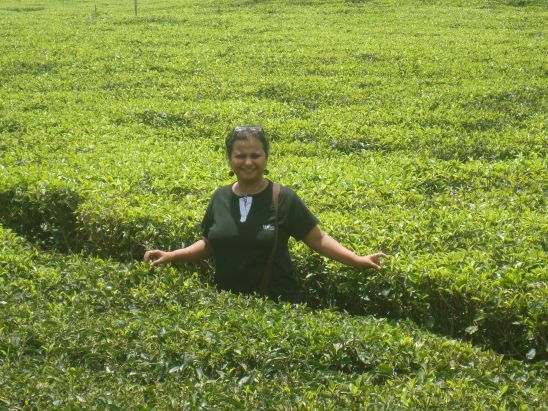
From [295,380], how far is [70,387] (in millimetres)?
1132

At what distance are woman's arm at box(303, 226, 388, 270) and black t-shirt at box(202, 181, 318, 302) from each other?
56 mm

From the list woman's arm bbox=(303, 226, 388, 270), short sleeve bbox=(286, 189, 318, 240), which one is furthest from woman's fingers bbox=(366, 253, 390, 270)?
short sleeve bbox=(286, 189, 318, 240)

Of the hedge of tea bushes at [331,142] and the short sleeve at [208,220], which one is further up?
the short sleeve at [208,220]

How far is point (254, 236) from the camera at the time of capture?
17.0ft

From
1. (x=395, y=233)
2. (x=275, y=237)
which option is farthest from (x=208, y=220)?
(x=395, y=233)

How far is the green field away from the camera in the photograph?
14.8ft

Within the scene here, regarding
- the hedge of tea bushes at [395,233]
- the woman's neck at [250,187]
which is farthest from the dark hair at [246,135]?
the hedge of tea bushes at [395,233]

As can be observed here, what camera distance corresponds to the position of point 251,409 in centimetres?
411

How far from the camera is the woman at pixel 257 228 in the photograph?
5.18 metres

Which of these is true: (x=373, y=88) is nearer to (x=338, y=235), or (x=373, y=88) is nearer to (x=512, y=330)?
(x=338, y=235)

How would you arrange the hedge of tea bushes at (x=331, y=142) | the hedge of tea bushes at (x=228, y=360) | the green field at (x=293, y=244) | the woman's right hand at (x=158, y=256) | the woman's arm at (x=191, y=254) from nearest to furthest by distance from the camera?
the hedge of tea bushes at (x=228, y=360)
the green field at (x=293, y=244)
the woman's arm at (x=191, y=254)
the woman's right hand at (x=158, y=256)
the hedge of tea bushes at (x=331, y=142)

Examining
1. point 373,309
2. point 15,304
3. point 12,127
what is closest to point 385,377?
point 373,309

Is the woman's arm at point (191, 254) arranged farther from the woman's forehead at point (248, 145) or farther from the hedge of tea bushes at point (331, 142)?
the hedge of tea bushes at point (331, 142)

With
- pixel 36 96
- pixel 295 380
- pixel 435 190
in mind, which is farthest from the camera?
pixel 36 96
